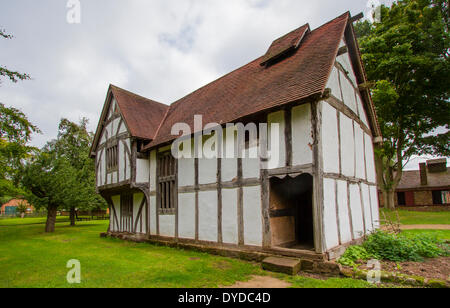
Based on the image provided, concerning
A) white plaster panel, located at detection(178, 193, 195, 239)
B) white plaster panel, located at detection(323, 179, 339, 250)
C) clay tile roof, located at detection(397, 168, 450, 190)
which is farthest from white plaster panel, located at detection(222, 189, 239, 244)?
clay tile roof, located at detection(397, 168, 450, 190)

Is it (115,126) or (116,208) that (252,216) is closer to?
(115,126)

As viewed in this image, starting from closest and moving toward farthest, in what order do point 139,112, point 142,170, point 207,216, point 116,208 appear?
1. point 207,216
2. point 142,170
3. point 139,112
4. point 116,208

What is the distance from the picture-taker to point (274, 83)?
29.6ft

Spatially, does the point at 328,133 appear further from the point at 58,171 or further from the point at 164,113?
the point at 58,171

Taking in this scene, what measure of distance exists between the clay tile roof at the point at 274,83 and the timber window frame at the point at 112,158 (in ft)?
9.80

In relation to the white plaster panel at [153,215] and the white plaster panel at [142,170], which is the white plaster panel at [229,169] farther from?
the white plaster panel at [142,170]

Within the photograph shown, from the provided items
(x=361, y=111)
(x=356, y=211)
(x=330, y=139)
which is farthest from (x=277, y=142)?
(x=361, y=111)

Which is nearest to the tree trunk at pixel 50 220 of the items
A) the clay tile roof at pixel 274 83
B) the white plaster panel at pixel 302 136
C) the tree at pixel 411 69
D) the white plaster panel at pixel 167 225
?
the white plaster panel at pixel 167 225

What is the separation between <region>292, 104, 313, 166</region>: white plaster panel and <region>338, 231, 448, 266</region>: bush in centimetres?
295

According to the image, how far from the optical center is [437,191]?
26969mm

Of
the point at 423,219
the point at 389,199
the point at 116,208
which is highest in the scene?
the point at 116,208

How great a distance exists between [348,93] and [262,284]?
7635mm
